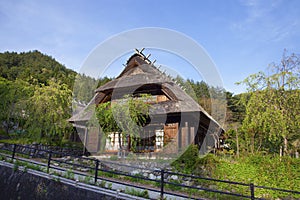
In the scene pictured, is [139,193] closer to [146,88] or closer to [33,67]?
[146,88]

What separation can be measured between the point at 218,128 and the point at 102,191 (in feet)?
42.7

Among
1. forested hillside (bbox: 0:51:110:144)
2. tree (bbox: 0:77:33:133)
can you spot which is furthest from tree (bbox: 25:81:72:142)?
tree (bbox: 0:77:33:133)

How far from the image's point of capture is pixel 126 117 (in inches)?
453

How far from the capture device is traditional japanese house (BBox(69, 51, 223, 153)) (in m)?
12.6

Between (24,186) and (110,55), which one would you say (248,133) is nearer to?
(110,55)

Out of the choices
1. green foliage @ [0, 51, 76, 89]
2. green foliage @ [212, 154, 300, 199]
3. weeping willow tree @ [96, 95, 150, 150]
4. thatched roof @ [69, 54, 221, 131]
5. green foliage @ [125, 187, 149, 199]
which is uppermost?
green foliage @ [0, 51, 76, 89]

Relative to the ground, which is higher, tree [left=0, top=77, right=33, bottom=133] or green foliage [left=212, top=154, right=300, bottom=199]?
tree [left=0, top=77, right=33, bottom=133]

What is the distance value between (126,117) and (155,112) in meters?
1.77

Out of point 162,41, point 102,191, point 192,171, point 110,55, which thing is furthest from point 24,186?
point 162,41

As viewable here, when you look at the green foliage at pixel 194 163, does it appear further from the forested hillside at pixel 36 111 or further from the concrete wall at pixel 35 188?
the forested hillside at pixel 36 111

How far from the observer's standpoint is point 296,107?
39.4 feet

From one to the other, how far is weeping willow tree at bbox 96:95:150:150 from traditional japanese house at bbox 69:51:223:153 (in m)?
0.69

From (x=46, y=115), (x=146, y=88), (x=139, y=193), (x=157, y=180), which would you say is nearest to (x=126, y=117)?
(x=146, y=88)

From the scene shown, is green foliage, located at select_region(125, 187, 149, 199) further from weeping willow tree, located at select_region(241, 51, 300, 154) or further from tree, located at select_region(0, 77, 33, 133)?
tree, located at select_region(0, 77, 33, 133)
